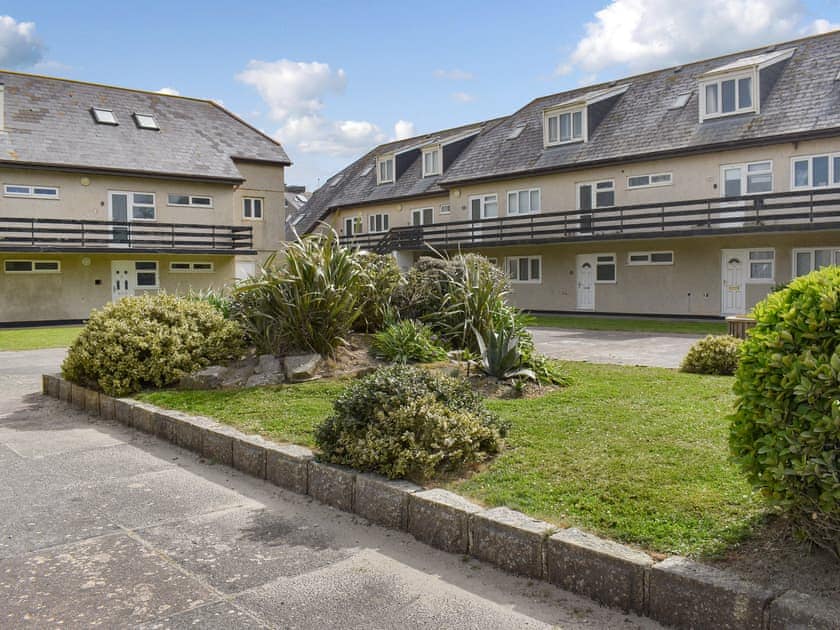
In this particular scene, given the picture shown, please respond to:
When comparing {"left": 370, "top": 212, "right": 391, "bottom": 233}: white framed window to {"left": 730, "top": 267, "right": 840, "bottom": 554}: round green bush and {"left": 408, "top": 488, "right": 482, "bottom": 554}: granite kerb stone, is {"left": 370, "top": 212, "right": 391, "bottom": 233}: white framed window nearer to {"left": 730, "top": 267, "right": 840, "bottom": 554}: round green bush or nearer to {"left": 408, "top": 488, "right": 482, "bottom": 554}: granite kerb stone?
{"left": 408, "top": 488, "right": 482, "bottom": 554}: granite kerb stone

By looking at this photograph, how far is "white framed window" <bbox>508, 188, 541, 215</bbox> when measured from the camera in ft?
101

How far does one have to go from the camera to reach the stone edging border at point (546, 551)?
3.42 meters

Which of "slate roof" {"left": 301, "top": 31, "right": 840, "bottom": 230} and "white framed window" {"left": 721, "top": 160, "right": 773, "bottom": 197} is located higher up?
"slate roof" {"left": 301, "top": 31, "right": 840, "bottom": 230}

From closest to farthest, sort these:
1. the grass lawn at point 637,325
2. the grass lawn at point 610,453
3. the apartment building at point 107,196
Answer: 1. the grass lawn at point 610,453
2. the grass lawn at point 637,325
3. the apartment building at point 107,196

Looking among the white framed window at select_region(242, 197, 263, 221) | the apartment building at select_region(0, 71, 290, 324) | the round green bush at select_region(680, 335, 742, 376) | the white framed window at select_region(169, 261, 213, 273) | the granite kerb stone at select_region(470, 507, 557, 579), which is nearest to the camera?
the granite kerb stone at select_region(470, 507, 557, 579)

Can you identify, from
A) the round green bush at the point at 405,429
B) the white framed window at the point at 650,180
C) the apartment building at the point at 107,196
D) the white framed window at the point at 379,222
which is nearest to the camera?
the round green bush at the point at 405,429

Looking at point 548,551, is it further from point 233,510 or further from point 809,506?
point 233,510

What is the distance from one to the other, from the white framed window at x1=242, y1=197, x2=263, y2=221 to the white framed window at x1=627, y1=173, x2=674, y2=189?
18.3 m

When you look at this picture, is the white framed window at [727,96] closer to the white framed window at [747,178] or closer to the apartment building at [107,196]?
the white framed window at [747,178]

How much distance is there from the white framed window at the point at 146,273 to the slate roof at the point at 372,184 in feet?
39.3

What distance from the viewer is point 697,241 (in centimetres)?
2603

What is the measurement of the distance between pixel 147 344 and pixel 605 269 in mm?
22670

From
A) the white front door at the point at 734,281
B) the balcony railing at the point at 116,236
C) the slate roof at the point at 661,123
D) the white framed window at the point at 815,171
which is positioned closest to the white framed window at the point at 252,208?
the balcony railing at the point at 116,236

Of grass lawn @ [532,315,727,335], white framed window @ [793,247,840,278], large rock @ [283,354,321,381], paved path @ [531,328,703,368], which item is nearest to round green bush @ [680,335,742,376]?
paved path @ [531,328,703,368]
